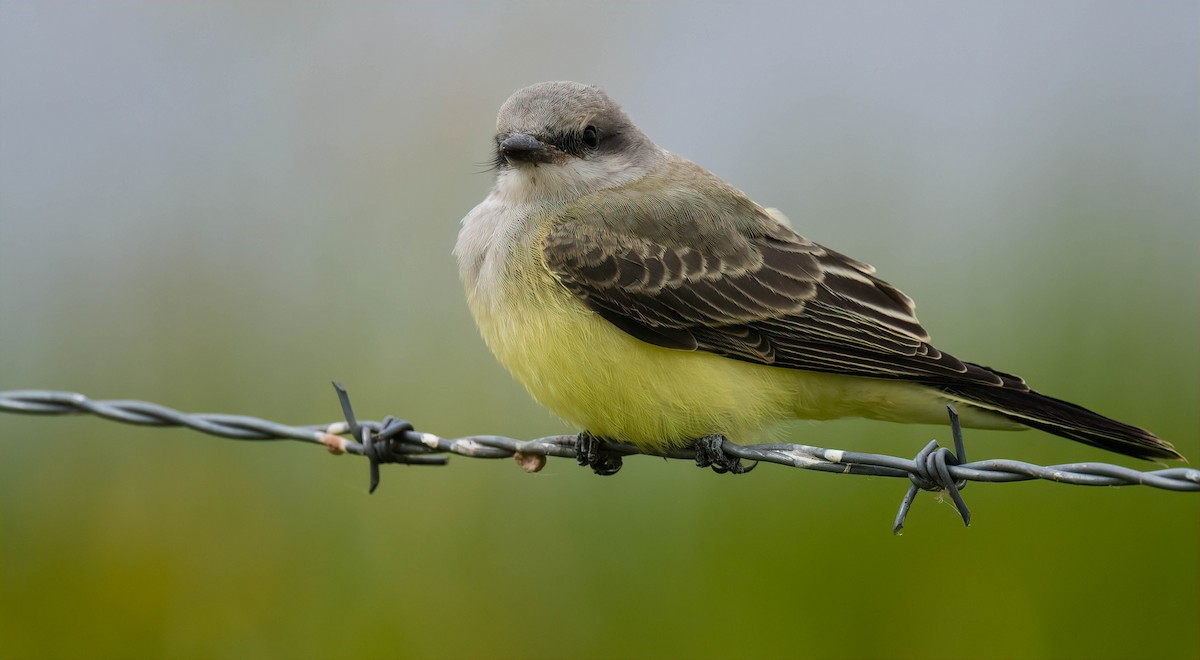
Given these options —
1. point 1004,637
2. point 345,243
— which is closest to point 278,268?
point 345,243

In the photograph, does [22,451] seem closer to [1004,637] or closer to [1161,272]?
[1004,637]

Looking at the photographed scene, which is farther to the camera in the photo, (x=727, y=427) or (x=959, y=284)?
(x=959, y=284)

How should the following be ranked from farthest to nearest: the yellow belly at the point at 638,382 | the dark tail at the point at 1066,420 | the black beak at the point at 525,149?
1. the black beak at the point at 525,149
2. the yellow belly at the point at 638,382
3. the dark tail at the point at 1066,420

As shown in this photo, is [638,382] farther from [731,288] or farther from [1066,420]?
[1066,420]

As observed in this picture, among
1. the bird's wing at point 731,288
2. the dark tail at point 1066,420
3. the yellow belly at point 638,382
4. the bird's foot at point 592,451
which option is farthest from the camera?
the bird's foot at point 592,451

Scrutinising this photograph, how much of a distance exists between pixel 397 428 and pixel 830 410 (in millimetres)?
1402

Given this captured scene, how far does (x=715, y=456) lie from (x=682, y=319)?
43cm

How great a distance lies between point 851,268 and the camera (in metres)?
4.12

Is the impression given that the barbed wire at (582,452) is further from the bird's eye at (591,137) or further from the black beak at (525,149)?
the bird's eye at (591,137)

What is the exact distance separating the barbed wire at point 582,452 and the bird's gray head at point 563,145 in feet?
3.01

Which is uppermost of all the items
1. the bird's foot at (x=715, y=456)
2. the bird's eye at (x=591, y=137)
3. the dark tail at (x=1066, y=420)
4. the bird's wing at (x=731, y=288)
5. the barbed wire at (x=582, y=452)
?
the bird's eye at (x=591, y=137)

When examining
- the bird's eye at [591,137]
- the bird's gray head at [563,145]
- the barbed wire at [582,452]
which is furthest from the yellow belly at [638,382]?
the bird's eye at [591,137]

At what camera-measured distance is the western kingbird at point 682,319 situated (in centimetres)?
355

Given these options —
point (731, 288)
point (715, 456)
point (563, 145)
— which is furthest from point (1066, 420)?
point (563, 145)
